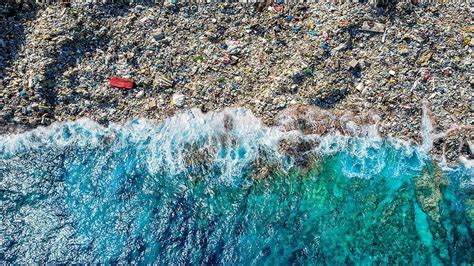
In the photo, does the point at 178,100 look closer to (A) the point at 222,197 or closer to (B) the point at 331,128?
(A) the point at 222,197

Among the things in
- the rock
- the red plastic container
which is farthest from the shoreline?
the red plastic container

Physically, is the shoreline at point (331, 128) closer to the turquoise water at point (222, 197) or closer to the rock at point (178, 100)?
the turquoise water at point (222, 197)

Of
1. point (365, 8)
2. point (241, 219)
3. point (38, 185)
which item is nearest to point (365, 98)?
point (365, 8)

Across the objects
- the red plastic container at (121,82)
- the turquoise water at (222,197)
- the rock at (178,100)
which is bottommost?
the turquoise water at (222,197)

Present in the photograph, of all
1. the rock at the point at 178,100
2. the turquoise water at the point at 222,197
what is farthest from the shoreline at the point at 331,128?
→ the rock at the point at 178,100

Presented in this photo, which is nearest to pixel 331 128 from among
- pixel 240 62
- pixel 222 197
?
pixel 240 62

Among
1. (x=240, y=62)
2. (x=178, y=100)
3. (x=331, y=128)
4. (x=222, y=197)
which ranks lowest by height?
(x=222, y=197)
